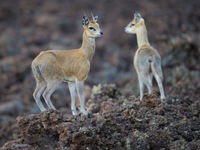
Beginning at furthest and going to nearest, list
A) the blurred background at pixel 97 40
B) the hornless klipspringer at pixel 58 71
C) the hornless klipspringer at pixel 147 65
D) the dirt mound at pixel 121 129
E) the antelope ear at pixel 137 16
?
the blurred background at pixel 97 40
the antelope ear at pixel 137 16
the hornless klipspringer at pixel 147 65
the hornless klipspringer at pixel 58 71
the dirt mound at pixel 121 129

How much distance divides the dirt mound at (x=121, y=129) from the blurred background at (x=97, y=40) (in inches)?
245

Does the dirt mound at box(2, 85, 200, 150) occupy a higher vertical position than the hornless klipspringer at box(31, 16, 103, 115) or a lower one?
lower

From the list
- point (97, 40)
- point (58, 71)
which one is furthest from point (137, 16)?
point (97, 40)

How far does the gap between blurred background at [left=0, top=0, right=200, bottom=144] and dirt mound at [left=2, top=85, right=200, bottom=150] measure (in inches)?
245

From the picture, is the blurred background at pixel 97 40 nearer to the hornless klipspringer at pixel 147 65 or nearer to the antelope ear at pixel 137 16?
the antelope ear at pixel 137 16

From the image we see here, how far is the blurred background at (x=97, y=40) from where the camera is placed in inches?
968

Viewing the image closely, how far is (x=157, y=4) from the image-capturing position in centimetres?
3903

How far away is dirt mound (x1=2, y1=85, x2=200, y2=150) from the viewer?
11336 millimetres

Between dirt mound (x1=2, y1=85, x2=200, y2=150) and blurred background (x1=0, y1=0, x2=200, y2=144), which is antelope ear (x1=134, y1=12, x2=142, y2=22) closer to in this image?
dirt mound (x1=2, y1=85, x2=200, y2=150)

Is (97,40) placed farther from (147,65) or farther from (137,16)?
(147,65)

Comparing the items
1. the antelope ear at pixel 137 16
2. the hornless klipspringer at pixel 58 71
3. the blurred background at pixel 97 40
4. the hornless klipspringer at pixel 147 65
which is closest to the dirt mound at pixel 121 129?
the hornless klipspringer at pixel 58 71

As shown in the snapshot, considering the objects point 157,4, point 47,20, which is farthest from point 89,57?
point 157,4

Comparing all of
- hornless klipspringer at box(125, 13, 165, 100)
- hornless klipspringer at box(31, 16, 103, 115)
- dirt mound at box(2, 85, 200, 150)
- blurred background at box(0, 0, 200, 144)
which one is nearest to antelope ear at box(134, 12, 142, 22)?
hornless klipspringer at box(125, 13, 165, 100)

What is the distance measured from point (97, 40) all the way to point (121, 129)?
74.6 feet
